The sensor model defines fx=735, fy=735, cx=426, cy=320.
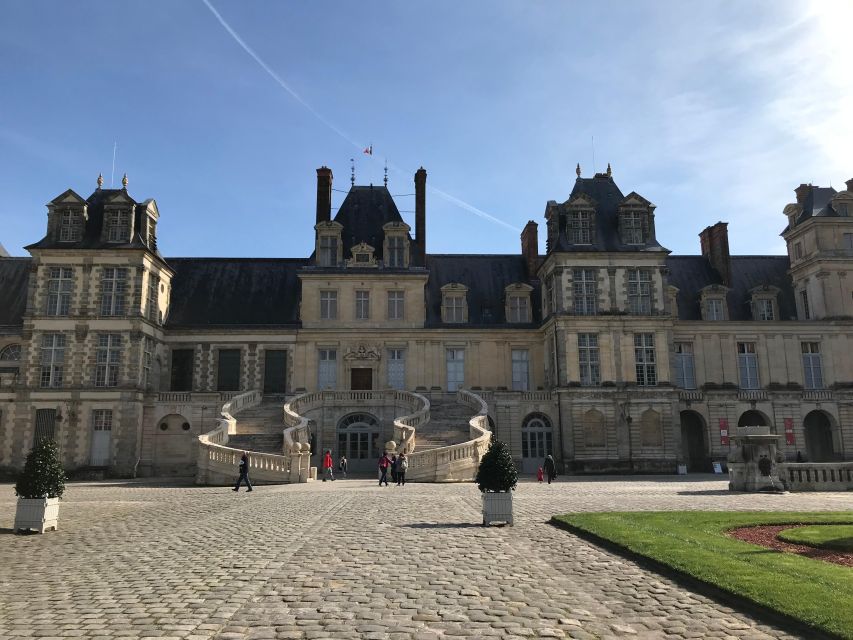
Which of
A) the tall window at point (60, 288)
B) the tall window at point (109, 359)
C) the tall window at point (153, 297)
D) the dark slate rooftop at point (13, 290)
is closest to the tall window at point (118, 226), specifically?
the tall window at point (153, 297)

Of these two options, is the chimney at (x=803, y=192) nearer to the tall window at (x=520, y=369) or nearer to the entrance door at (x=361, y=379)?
the tall window at (x=520, y=369)

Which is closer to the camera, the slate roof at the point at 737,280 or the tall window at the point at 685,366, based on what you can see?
the tall window at the point at 685,366

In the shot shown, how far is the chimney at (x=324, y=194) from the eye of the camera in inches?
1748

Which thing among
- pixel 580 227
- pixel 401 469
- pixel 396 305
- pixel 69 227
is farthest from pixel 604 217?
pixel 69 227

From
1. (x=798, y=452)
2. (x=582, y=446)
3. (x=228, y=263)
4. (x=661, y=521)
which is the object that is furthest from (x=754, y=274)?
(x=661, y=521)

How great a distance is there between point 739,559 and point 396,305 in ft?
109

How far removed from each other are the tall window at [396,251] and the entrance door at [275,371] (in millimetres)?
8194

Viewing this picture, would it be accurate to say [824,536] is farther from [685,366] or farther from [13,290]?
[13,290]

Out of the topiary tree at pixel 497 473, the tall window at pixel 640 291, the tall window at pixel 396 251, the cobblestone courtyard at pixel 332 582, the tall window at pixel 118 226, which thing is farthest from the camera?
the tall window at pixel 396 251

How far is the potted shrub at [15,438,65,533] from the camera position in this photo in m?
14.4

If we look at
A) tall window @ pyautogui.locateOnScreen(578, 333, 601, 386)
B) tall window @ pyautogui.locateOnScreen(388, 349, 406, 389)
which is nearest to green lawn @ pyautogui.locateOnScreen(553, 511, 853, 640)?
tall window @ pyautogui.locateOnScreen(578, 333, 601, 386)

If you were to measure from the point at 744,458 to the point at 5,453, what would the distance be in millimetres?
34228

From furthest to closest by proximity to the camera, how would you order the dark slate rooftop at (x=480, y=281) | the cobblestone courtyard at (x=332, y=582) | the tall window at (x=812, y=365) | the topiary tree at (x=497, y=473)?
the dark slate rooftop at (x=480, y=281), the tall window at (x=812, y=365), the topiary tree at (x=497, y=473), the cobblestone courtyard at (x=332, y=582)

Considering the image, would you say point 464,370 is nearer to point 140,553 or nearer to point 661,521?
point 661,521
